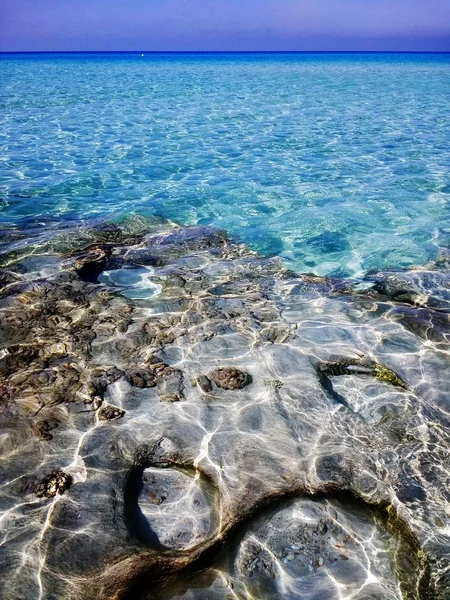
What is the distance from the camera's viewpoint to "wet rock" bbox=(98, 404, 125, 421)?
161 inches

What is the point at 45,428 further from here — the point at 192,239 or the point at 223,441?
the point at 192,239

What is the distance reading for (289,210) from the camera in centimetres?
1009

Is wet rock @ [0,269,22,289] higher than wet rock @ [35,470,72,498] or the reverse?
higher

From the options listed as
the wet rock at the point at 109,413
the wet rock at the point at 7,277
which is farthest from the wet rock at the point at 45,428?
the wet rock at the point at 7,277

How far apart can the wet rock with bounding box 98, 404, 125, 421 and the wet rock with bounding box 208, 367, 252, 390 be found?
3.17ft

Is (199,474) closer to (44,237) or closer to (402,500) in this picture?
(402,500)

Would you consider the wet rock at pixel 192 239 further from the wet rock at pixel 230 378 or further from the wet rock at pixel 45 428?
the wet rock at pixel 45 428

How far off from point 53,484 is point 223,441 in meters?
1.39

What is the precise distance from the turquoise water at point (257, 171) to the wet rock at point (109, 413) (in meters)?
4.48

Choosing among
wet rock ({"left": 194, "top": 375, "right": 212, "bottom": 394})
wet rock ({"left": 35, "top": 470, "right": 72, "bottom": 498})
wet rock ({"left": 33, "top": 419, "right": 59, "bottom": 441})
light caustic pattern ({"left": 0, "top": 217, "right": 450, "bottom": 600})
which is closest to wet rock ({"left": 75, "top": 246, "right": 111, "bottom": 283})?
light caustic pattern ({"left": 0, "top": 217, "right": 450, "bottom": 600})

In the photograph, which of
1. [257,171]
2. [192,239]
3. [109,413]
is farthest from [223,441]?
[257,171]

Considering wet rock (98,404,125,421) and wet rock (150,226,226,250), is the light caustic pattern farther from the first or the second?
wet rock (150,226,226,250)

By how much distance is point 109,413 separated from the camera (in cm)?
412

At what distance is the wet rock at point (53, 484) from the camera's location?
3.37 m
